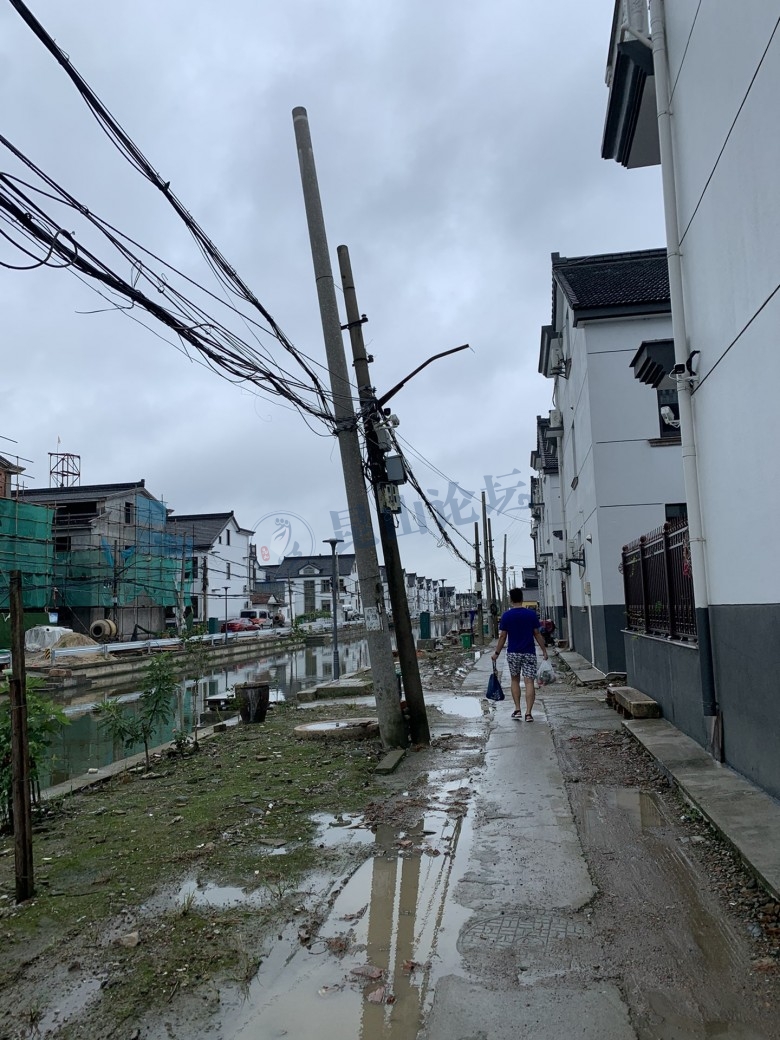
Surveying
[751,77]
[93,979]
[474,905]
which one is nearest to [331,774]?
[474,905]

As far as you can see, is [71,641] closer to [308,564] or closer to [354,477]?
[354,477]

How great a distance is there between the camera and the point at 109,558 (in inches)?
1551

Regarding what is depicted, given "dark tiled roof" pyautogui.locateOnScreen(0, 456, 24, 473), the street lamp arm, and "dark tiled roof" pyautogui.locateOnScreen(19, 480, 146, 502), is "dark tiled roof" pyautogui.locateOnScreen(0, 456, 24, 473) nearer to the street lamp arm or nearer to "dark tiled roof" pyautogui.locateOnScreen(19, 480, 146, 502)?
"dark tiled roof" pyautogui.locateOnScreen(19, 480, 146, 502)

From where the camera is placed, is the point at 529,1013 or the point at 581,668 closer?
the point at 529,1013

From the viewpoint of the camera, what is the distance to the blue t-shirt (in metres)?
10.4

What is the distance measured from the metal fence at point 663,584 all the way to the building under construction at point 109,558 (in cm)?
2647

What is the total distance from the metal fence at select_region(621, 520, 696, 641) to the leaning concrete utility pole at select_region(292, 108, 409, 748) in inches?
125

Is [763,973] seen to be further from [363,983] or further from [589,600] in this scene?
[589,600]

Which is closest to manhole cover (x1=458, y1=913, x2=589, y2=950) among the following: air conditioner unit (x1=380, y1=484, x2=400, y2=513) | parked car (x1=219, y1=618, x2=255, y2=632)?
air conditioner unit (x1=380, y1=484, x2=400, y2=513)

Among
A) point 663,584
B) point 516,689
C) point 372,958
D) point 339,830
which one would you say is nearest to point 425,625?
point 516,689

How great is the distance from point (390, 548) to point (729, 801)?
4.78 m

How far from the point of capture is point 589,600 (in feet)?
55.7

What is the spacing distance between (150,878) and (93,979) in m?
1.33

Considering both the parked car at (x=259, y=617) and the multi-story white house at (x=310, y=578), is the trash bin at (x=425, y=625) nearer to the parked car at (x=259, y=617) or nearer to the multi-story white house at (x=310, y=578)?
the parked car at (x=259, y=617)
